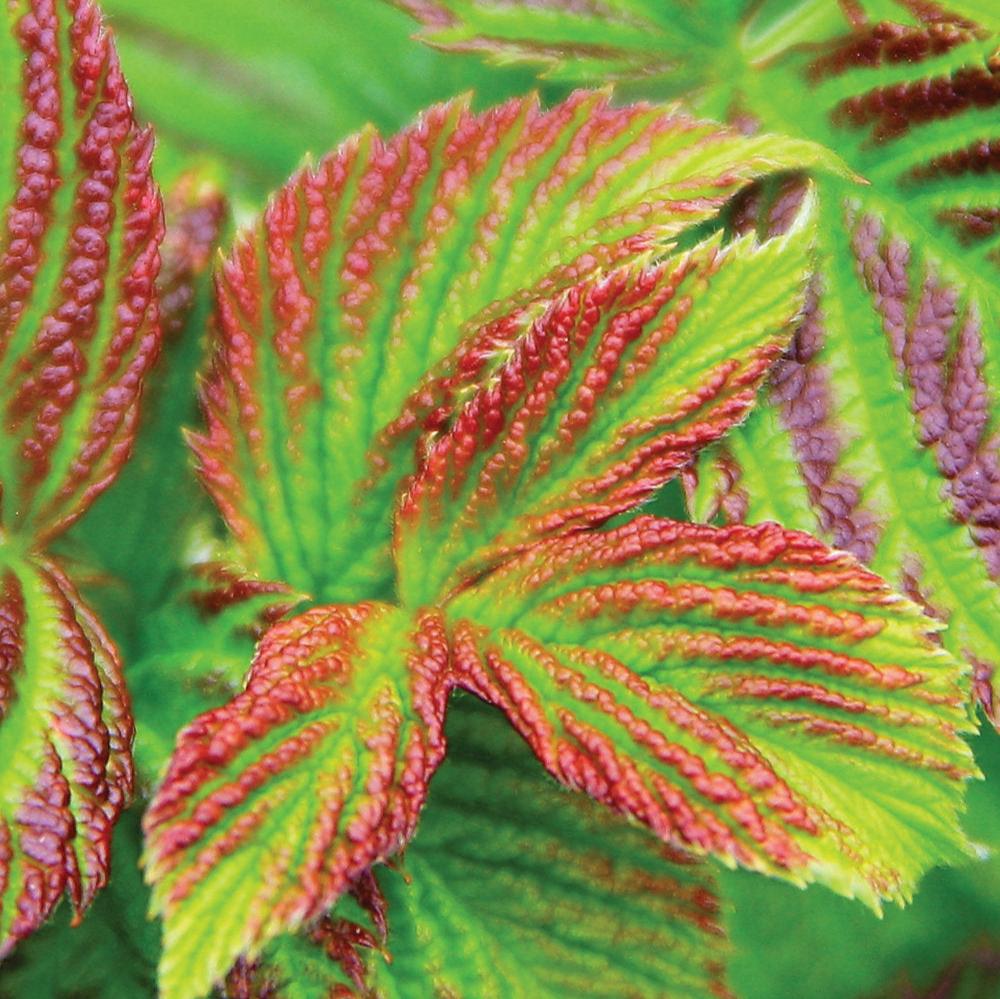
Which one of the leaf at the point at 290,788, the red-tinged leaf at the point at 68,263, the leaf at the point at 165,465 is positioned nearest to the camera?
the leaf at the point at 290,788

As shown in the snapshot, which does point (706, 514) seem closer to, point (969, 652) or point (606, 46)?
point (969, 652)

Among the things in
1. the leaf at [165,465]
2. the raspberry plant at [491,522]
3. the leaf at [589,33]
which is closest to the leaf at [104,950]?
the raspberry plant at [491,522]

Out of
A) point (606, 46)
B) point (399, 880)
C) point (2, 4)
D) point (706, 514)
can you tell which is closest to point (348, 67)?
point (606, 46)

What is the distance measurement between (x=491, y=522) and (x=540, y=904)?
0.19m

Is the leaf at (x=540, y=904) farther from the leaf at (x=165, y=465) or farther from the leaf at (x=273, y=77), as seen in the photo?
the leaf at (x=273, y=77)

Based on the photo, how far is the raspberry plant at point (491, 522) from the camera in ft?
1.52

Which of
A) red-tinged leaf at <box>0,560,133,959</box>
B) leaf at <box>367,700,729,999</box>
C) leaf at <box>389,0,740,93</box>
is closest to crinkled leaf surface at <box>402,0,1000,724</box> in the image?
leaf at <box>389,0,740,93</box>

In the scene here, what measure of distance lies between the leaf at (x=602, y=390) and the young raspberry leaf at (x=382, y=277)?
28mm

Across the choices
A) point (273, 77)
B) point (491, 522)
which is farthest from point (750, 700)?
point (273, 77)

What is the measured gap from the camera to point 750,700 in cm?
48

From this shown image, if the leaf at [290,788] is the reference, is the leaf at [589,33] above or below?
above

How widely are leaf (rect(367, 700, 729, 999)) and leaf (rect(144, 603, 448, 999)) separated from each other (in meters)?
0.11

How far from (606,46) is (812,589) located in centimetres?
37

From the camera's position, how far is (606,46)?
0.68m
